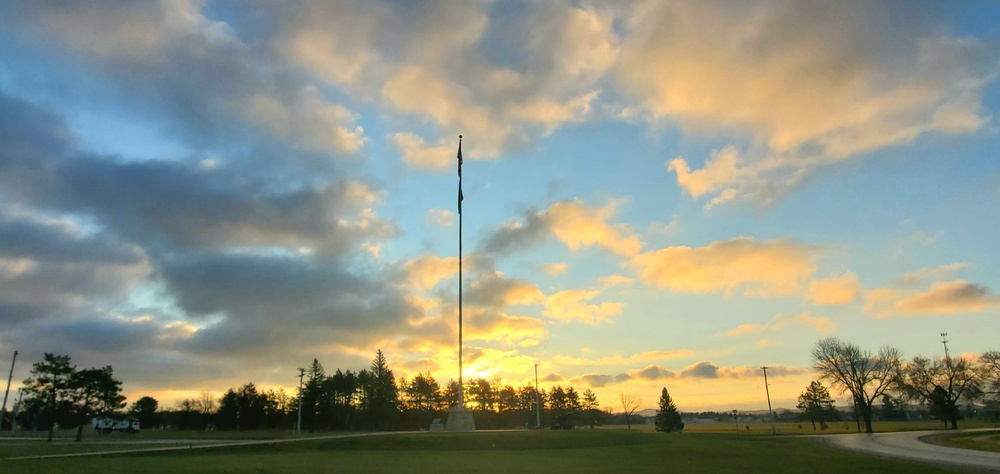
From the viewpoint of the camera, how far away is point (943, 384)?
9488 centimetres

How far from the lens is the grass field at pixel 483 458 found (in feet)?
83.8

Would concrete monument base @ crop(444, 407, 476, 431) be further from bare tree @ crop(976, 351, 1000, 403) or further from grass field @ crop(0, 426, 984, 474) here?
bare tree @ crop(976, 351, 1000, 403)

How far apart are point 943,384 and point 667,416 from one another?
144ft

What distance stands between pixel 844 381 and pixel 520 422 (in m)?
60.2

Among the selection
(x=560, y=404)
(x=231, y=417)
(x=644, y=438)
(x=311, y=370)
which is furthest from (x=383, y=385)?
(x=644, y=438)

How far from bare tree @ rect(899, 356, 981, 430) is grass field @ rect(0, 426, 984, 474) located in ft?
245

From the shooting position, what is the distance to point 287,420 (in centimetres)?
10919

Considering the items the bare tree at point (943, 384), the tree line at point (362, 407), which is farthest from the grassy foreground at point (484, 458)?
the bare tree at point (943, 384)

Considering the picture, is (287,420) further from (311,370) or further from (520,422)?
(520,422)

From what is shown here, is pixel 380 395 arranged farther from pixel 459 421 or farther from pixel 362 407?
pixel 459 421

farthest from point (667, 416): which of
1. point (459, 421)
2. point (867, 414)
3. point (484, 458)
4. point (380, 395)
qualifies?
point (484, 458)

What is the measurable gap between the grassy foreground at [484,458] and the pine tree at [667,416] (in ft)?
221

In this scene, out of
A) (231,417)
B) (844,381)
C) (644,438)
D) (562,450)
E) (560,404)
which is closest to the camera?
(562,450)

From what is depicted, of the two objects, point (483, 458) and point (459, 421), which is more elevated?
point (459, 421)
